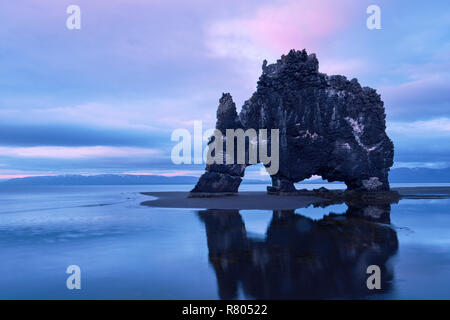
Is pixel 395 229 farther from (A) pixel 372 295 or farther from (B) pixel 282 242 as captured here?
(A) pixel 372 295

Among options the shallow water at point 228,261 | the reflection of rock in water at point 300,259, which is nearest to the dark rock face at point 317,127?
the shallow water at point 228,261

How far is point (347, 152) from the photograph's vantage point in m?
45.7

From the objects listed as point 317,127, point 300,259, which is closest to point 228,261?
point 300,259

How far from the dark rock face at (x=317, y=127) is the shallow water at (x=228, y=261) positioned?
26.1 metres

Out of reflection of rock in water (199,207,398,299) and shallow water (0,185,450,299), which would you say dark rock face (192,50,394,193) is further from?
reflection of rock in water (199,207,398,299)

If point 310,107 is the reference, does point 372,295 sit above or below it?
below

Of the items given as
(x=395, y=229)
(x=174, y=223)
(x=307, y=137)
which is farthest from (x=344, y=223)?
(x=307, y=137)

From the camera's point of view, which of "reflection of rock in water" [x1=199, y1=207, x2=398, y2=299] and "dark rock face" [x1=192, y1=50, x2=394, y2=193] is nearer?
"reflection of rock in water" [x1=199, y1=207, x2=398, y2=299]

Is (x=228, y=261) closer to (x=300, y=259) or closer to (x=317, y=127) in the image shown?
(x=300, y=259)

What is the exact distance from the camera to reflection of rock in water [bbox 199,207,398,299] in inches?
337

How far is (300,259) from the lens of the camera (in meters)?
11.6

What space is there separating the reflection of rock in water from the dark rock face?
1071 inches

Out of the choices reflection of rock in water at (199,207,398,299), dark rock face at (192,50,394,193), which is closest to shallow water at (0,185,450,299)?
reflection of rock in water at (199,207,398,299)
